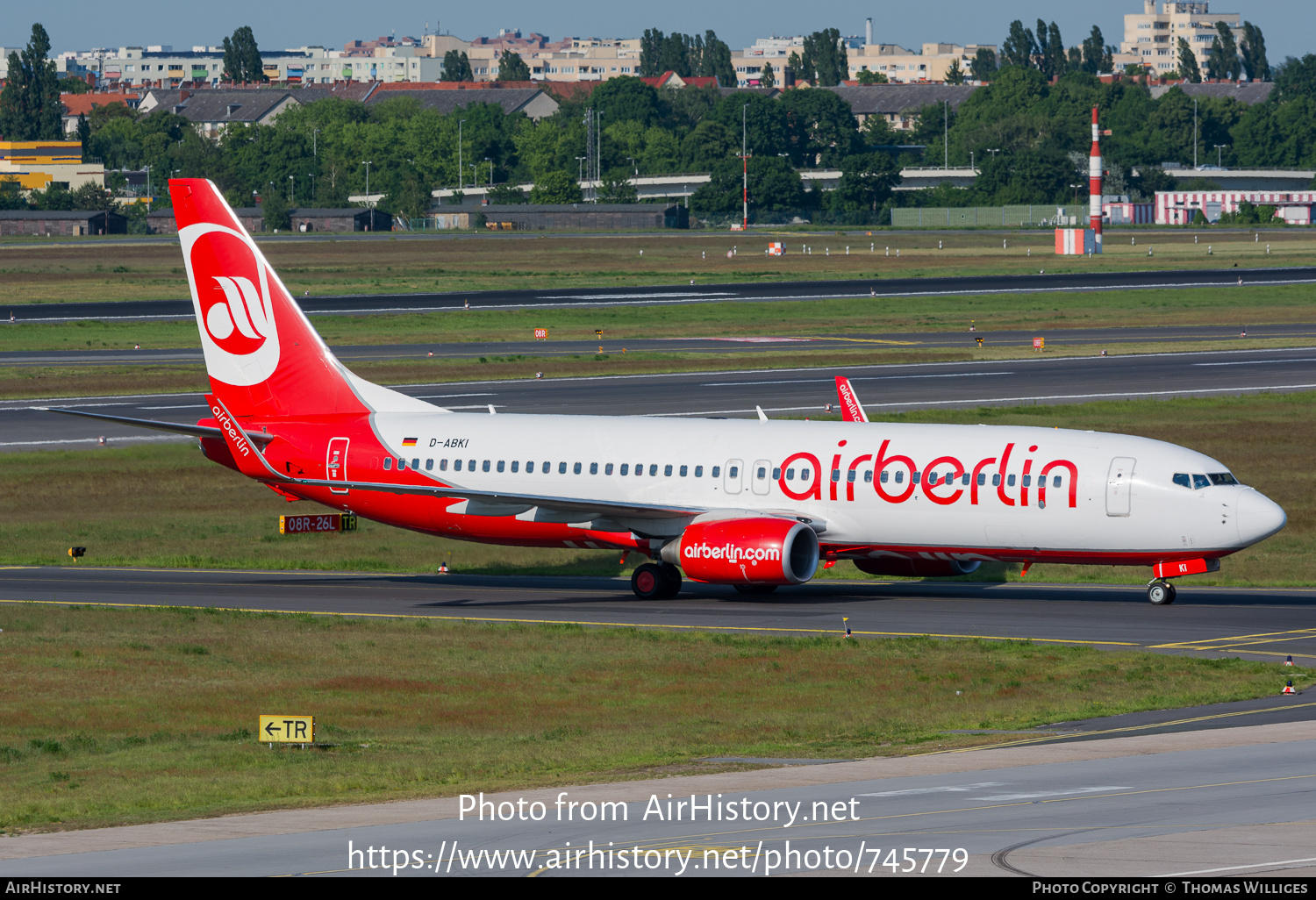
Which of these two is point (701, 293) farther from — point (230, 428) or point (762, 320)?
point (230, 428)

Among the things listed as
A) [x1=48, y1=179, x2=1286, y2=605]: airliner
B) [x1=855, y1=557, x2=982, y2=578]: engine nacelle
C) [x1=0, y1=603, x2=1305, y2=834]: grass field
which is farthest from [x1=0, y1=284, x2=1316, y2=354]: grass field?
[x1=0, y1=603, x2=1305, y2=834]: grass field

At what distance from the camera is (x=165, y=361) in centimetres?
10550

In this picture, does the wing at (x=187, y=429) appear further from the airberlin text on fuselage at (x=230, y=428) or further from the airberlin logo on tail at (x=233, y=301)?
the airberlin logo on tail at (x=233, y=301)

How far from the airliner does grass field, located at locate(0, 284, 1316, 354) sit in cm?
5867

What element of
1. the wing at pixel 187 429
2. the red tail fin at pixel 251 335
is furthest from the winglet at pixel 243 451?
the red tail fin at pixel 251 335

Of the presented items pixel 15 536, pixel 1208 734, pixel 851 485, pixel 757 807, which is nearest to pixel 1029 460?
pixel 851 485

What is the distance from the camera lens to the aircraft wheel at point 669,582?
48.7 meters

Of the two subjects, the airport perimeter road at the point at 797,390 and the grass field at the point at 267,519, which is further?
the airport perimeter road at the point at 797,390

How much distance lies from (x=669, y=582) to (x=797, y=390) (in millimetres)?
42676

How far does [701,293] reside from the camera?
14962cm

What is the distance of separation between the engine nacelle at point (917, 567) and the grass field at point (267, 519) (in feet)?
19.1

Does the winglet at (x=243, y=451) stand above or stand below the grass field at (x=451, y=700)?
above

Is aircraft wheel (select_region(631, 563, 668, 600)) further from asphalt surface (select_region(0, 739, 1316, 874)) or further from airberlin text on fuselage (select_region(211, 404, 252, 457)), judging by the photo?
asphalt surface (select_region(0, 739, 1316, 874))

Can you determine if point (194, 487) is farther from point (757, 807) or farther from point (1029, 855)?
point (1029, 855)
